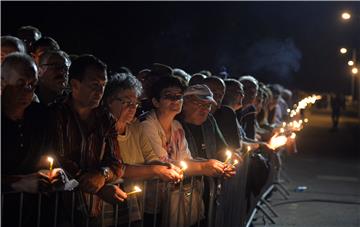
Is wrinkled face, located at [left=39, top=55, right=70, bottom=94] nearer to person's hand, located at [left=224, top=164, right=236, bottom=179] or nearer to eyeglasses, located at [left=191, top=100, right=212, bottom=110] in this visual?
eyeglasses, located at [left=191, top=100, right=212, bottom=110]

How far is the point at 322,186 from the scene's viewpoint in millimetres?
12266

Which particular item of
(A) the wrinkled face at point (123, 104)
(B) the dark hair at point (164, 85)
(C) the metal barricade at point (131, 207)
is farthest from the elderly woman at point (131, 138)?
(B) the dark hair at point (164, 85)

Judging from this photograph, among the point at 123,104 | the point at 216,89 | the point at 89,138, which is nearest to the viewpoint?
the point at 89,138

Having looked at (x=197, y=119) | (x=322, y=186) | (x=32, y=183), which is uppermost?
(x=197, y=119)

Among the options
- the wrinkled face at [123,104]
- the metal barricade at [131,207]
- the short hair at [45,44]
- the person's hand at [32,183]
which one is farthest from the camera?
the short hair at [45,44]

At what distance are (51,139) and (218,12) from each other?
57.3ft

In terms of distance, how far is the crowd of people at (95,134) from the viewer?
3615mm

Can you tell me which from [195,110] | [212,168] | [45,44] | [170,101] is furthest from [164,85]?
[45,44]

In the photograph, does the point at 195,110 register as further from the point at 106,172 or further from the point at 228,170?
the point at 106,172

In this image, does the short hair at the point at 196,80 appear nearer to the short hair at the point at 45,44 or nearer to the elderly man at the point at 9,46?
the short hair at the point at 45,44

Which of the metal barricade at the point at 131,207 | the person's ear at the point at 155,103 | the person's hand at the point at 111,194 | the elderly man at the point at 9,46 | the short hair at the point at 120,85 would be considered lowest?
the metal barricade at the point at 131,207

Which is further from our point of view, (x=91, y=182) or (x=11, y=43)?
(x=11, y=43)

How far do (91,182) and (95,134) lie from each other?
36 centimetres

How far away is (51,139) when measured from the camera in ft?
12.2
